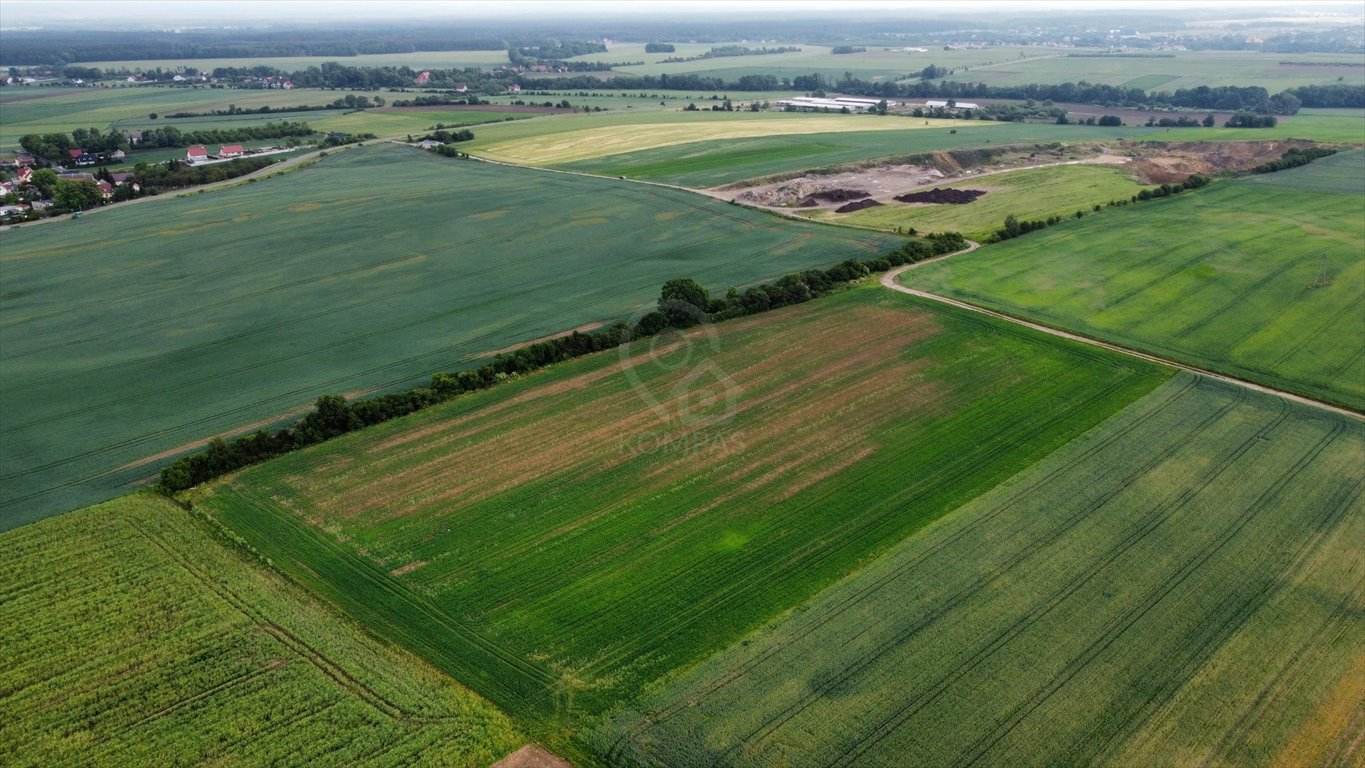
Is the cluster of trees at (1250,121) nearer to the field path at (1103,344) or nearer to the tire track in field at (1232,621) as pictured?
the field path at (1103,344)

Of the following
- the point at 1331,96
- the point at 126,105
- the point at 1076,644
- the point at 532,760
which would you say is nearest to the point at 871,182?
the point at 1076,644

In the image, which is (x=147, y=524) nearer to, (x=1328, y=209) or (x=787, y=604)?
(x=787, y=604)

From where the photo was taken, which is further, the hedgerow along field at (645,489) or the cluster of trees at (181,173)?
the cluster of trees at (181,173)

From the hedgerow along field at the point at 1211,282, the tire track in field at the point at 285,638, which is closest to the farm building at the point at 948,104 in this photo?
the hedgerow along field at the point at 1211,282

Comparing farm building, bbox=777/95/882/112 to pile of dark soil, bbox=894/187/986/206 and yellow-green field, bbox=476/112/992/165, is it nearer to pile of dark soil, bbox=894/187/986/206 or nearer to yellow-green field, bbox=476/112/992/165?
yellow-green field, bbox=476/112/992/165

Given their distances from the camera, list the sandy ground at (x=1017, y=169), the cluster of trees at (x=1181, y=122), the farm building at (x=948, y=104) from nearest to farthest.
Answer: the sandy ground at (x=1017, y=169), the cluster of trees at (x=1181, y=122), the farm building at (x=948, y=104)

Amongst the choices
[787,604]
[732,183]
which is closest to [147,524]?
[787,604]

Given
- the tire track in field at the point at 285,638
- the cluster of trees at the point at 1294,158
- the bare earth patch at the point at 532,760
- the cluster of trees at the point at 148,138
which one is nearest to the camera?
the bare earth patch at the point at 532,760
